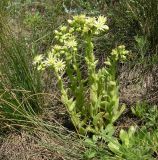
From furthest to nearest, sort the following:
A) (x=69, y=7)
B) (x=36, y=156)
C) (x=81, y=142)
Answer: (x=69, y=7)
(x=36, y=156)
(x=81, y=142)

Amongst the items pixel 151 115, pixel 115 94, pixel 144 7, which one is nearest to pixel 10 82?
pixel 115 94

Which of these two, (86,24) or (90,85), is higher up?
(86,24)

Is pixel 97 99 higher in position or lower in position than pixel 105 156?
higher

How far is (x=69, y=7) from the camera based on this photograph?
11.5ft

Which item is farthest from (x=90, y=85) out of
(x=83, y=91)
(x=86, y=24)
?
(x=86, y=24)

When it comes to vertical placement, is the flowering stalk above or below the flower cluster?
below

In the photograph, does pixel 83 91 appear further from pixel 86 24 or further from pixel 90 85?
pixel 86 24

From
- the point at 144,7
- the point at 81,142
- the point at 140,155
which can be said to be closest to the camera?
the point at 140,155

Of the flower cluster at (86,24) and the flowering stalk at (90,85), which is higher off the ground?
the flower cluster at (86,24)

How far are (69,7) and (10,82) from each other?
118 centimetres

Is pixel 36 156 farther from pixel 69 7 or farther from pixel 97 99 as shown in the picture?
pixel 69 7

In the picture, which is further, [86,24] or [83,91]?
[83,91]

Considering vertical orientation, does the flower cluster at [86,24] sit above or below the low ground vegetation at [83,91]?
above

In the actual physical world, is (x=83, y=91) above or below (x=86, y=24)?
below
